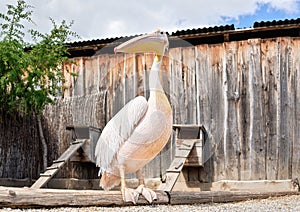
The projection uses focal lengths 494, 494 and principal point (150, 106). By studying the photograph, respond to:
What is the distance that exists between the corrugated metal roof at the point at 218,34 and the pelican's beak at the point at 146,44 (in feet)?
7.15

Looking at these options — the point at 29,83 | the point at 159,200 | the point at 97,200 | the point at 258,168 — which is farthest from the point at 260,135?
the point at 29,83

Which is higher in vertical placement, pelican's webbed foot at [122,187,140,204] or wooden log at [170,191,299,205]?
pelican's webbed foot at [122,187,140,204]

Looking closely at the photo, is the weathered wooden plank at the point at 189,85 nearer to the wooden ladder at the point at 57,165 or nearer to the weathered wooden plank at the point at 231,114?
the weathered wooden plank at the point at 231,114

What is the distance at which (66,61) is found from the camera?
328 inches

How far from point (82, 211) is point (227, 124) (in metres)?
3.30

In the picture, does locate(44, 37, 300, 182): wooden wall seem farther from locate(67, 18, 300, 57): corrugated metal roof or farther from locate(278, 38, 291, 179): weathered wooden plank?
locate(67, 18, 300, 57): corrugated metal roof

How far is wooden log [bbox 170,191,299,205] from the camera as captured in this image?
5496 millimetres

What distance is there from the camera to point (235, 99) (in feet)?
24.6

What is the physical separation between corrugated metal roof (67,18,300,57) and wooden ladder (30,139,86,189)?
162cm

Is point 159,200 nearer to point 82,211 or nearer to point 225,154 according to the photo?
point 82,211

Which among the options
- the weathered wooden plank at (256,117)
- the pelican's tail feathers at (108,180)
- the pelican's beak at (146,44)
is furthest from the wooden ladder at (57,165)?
the weathered wooden plank at (256,117)

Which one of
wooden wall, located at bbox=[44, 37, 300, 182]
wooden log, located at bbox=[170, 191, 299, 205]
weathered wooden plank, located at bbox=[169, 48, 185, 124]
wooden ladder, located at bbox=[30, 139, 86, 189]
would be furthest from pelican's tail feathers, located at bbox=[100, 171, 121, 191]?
weathered wooden plank, located at bbox=[169, 48, 185, 124]

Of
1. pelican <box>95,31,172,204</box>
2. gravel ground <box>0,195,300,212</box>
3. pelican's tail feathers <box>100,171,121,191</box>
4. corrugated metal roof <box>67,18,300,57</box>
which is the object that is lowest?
gravel ground <box>0,195,300,212</box>

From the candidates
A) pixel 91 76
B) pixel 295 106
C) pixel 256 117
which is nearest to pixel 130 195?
pixel 256 117
